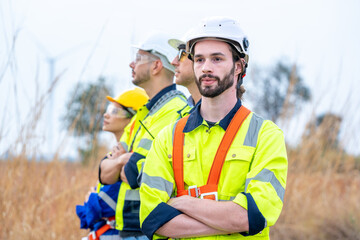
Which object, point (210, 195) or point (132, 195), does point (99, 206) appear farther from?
point (210, 195)

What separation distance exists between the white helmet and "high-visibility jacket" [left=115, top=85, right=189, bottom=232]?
90 cm

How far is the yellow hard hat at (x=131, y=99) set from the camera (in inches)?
184

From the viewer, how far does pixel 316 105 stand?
7.92 meters

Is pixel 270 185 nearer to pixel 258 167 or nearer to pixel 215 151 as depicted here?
pixel 258 167

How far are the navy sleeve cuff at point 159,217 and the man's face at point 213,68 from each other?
0.64 meters

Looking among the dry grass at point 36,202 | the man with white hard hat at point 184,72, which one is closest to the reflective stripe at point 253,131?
the man with white hard hat at point 184,72

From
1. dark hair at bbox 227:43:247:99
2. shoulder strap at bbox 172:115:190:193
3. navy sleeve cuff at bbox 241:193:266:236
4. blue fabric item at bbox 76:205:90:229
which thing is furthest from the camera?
blue fabric item at bbox 76:205:90:229

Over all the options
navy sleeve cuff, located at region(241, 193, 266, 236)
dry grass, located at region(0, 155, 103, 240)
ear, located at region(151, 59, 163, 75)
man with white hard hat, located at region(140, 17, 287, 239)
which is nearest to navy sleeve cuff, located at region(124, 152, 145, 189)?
man with white hard hat, located at region(140, 17, 287, 239)

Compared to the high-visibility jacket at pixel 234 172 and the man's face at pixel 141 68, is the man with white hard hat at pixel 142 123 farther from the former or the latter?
the high-visibility jacket at pixel 234 172

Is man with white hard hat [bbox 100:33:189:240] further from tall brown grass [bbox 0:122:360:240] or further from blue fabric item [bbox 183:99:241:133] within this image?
tall brown grass [bbox 0:122:360:240]

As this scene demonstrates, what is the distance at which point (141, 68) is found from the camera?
415 cm

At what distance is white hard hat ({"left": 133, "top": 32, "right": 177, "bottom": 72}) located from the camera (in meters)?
4.19

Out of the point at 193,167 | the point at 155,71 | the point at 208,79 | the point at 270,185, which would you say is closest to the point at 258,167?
the point at 270,185

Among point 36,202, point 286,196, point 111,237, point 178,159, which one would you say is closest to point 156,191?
point 178,159
